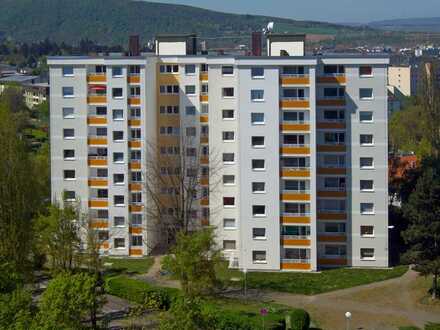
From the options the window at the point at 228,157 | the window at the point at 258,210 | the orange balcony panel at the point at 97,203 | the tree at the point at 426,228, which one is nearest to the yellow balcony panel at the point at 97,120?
the orange balcony panel at the point at 97,203

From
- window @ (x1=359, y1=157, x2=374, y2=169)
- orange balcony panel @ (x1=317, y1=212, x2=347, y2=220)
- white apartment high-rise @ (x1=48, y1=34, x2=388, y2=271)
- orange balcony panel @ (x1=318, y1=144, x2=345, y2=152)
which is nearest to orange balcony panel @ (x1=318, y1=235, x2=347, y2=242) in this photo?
white apartment high-rise @ (x1=48, y1=34, x2=388, y2=271)

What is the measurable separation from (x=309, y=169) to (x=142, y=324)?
12611 millimetres

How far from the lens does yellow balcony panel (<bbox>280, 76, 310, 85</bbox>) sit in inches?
1469

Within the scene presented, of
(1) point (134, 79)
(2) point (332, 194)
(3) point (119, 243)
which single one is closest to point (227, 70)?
(1) point (134, 79)

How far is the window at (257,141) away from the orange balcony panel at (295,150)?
959mm

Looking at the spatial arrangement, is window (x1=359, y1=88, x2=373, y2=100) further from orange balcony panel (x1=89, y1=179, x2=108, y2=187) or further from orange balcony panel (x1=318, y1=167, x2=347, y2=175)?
orange balcony panel (x1=89, y1=179, x2=108, y2=187)

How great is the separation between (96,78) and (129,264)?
8.91 metres

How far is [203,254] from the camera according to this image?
105 ft

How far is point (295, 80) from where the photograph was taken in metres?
37.3

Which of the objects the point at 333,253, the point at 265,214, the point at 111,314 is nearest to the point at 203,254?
the point at 111,314

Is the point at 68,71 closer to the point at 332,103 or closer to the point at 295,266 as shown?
the point at 332,103

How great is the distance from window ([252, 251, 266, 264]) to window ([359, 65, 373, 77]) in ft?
30.2

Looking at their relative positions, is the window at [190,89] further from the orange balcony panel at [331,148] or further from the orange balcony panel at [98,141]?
the orange balcony panel at [331,148]

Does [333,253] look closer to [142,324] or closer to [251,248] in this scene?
[251,248]
